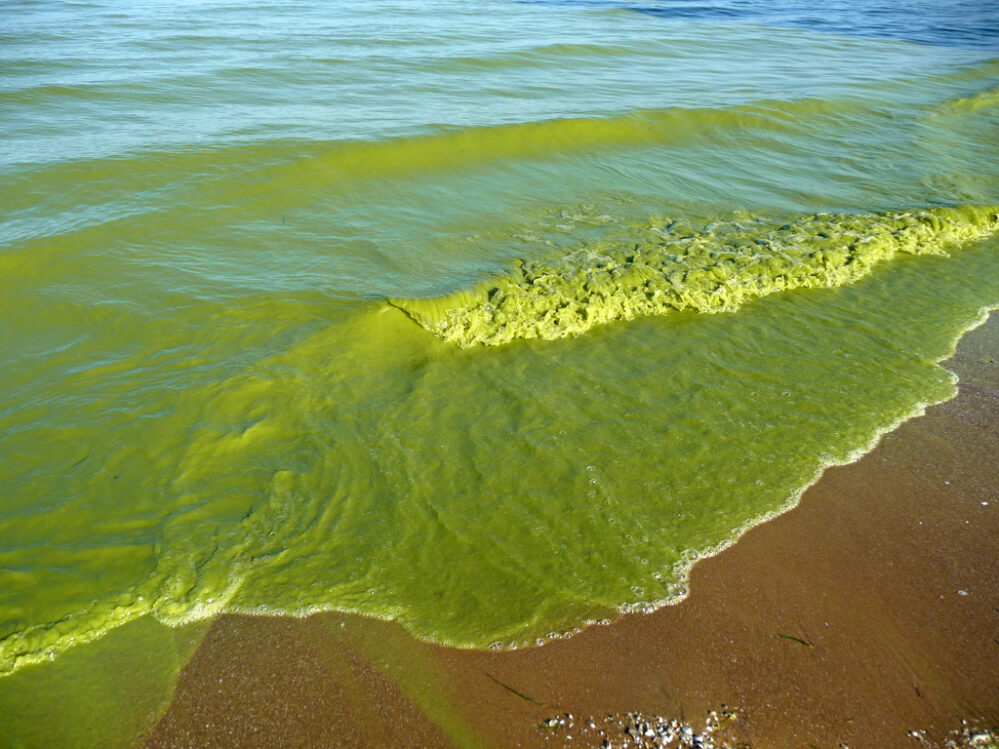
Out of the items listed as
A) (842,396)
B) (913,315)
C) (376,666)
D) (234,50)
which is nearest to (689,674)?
(376,666)

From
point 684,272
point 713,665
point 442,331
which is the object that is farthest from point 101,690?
point 684,272

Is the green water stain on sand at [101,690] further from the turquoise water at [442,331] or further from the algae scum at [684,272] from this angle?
the algae scum at [684,272]

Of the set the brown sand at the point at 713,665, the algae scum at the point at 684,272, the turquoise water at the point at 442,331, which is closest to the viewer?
the brown sand at the point at 713,665

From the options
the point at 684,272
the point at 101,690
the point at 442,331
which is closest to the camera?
the point at 101,690

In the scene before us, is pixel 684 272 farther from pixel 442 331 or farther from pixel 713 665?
pixel 713 665

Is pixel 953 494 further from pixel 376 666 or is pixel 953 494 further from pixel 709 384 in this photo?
pixel 376 666

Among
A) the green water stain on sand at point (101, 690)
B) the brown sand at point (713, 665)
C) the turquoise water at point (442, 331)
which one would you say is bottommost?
the green water stain on sand at point (101, 690)

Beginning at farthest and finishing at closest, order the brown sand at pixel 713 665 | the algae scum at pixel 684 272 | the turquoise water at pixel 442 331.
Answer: the algae scum at pixel 684 272 → the turquoise water at pixel 442 331 → the brown sand at pixel 713 665

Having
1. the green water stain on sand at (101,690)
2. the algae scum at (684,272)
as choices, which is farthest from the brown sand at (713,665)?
the algae scum at (684,272)
